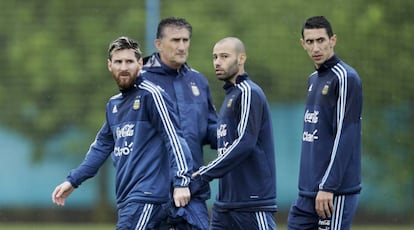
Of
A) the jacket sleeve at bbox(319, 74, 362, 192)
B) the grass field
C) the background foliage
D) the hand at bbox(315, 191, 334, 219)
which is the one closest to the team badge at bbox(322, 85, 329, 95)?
the jacket sleeve at bbox(319, 74, 362, 192)

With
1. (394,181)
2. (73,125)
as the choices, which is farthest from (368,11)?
(73,125)

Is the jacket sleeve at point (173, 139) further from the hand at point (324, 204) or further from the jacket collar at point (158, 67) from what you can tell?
the hand at point (324, 204)

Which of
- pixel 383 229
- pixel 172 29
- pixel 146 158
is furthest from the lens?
pixel 383 229

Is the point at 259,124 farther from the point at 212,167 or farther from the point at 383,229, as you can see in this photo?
the point at 383,229

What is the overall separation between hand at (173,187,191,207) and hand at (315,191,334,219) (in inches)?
32.9

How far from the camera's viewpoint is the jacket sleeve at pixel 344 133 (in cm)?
674

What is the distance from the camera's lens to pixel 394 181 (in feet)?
45.7

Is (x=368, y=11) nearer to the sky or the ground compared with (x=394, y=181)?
nearer to the sky

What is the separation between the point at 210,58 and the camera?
13992 mm

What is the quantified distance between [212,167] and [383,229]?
7.15 metres

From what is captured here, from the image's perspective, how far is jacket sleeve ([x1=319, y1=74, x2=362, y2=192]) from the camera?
265 inches

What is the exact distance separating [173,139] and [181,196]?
401 millimetres

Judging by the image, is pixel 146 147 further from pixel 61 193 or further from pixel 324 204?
pixel 324 204

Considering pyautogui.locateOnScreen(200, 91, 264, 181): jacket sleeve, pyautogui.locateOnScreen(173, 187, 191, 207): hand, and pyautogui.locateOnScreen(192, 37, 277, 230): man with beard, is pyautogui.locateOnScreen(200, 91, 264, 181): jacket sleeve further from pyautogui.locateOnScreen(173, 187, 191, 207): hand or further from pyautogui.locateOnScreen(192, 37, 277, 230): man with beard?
pyautogui.locateOnScreen(173, 187, 191, 207): hand
